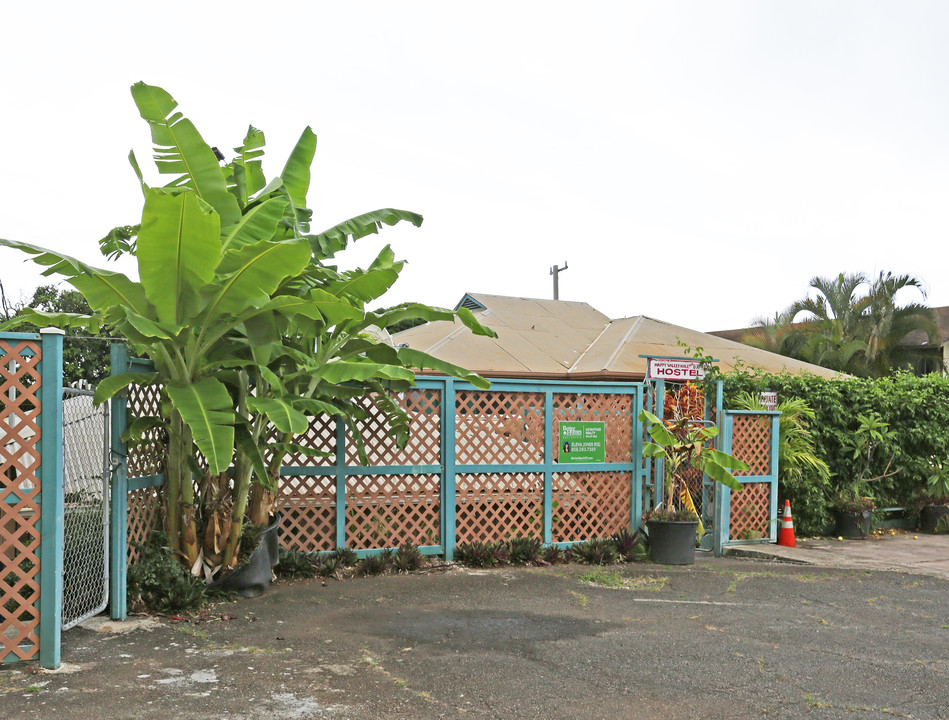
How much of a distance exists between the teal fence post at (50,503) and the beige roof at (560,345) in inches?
343

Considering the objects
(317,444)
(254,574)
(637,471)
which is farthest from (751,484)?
(254,574)

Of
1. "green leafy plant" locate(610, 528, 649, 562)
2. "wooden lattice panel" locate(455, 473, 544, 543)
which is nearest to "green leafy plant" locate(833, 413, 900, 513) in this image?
"green leafy plant" locate(610, 528, 649, 562)

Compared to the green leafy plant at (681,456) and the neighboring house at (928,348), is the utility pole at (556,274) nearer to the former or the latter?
the neighboring house at (928,348)

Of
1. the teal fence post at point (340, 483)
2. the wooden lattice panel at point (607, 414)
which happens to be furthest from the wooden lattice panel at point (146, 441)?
the wooden lattice panel at point (607, 414)

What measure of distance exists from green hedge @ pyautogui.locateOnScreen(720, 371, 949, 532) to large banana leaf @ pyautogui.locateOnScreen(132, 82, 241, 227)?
7.65 metres

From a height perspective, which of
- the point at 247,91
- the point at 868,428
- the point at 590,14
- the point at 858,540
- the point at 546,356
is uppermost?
the point at 590,14

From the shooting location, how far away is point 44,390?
16.9 ft

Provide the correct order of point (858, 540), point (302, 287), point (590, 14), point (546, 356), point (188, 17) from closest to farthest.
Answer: point (302, 287), point (188, 17), point (590, 14), point (858, 540), point (546, 356)

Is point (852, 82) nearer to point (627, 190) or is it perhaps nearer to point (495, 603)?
point (627, 190)

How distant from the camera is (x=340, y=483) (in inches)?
347

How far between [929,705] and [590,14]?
8070 mm

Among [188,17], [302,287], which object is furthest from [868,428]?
[188,17]

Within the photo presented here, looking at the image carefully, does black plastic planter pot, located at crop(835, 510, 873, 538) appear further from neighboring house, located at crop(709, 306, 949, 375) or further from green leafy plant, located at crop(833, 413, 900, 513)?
neighboring house, located at crop(709, 306, 949, 375)

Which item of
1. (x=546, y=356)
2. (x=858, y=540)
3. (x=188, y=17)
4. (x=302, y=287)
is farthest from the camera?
(x=546, y=356)
